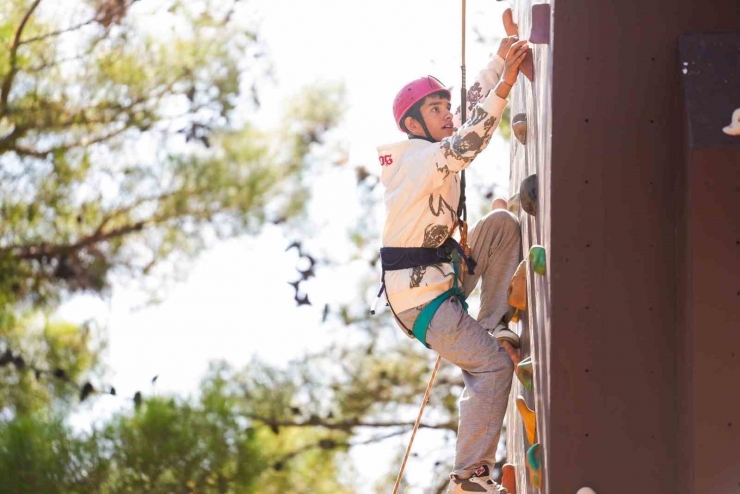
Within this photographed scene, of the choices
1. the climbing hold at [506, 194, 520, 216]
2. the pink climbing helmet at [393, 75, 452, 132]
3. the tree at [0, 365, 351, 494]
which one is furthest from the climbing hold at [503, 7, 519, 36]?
the tree at [0, 365, 351, 494]

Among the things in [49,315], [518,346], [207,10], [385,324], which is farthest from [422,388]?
[518,346]

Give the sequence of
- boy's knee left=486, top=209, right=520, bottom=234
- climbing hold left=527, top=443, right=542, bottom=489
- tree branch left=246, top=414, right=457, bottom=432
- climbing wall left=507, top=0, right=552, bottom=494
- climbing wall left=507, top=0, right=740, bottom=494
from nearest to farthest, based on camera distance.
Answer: climbing wall left=507, top=0, right=740, bottom=494
climbing wall left=507, top=0, right=552, bottom=494
climbing hold left=527, top=443, right=542, bottom=489
boy's knee left=486, top=209, right=520, bottom=234
tree branch left=246, top=414, right=457, bottom=432

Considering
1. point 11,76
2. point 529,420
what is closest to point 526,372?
point 529,420

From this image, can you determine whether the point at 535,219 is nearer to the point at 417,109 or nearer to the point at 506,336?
the point at 506,336

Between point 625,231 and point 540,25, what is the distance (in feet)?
1.93

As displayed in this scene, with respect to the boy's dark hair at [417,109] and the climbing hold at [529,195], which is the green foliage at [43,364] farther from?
the climbing hold at [529,195]

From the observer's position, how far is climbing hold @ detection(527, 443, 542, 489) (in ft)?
9.72

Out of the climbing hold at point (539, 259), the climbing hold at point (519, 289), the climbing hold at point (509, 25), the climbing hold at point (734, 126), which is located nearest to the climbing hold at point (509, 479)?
the climbing hold at point (519, 289)

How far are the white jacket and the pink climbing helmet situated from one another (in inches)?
4.8

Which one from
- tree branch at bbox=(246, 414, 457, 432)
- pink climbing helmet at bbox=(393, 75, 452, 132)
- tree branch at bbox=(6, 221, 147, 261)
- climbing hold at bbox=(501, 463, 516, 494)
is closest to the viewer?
pink climbing helmet at bbox=(393, 75, 452, 132)

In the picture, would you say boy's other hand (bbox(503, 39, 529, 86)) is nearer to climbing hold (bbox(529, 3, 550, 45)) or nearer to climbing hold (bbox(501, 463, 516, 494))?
climbing hold (bbox(529, 3, 550, 45))

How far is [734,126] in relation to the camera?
98.3 inches

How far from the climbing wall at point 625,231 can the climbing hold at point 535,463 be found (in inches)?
7.9

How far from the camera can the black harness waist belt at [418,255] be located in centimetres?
337
